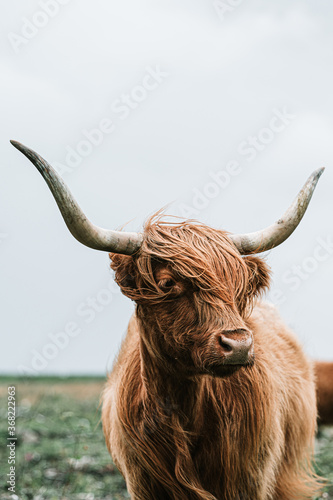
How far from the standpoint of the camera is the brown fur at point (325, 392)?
1215cm

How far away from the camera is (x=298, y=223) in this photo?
4180 mm

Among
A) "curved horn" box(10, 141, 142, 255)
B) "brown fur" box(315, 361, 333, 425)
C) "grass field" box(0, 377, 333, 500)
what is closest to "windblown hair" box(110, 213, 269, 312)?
"curved horn" box(10, 141, 142, 255)

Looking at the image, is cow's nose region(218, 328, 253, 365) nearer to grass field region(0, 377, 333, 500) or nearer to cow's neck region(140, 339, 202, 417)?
cow's neck region(140, 339, 202, 417)

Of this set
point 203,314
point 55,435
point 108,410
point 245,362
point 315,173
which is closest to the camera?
point 245,362

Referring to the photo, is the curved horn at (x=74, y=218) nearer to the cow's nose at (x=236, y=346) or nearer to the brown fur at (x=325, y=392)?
the cow's nose at (x=236, y=346)

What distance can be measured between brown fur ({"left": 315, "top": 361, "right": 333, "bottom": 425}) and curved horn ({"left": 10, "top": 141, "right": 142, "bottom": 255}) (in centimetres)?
936

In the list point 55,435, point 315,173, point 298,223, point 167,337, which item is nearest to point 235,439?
point 167,337

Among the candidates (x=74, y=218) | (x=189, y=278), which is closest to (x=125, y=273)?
(x=189, y=278)

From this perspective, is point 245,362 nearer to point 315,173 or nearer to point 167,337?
point 167,337

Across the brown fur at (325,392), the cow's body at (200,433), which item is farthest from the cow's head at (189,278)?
the brown fur at (325,392)

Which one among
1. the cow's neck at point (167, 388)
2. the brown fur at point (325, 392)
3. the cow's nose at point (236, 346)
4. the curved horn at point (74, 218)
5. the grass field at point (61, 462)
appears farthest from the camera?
the brown fur at point (325, 392)

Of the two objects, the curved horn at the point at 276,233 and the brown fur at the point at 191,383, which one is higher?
the curved horn at the point at 276,233

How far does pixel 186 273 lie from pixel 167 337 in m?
0.43

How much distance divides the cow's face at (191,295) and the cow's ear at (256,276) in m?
0.01
